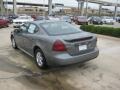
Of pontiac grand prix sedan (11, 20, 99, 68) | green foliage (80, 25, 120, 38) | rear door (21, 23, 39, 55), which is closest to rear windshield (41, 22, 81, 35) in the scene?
pontiac grand prix sedan (11, 20, 99, 68)

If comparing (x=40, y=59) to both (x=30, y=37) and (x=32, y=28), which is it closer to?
(x=30, y=37)

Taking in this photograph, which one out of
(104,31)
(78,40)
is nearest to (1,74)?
(78,40)

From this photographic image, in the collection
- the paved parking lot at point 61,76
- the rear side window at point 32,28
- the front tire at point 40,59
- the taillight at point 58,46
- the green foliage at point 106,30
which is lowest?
the paved parking lot at point 61,76

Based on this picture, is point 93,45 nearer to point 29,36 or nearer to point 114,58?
point 114,58

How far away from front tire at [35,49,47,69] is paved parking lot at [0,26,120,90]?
0.54 ft

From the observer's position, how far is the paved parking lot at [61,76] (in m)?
5.17

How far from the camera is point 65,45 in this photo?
567 cm

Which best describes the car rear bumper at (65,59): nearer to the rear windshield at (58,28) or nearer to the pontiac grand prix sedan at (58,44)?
the pontiac grand prix sedan at (58,44)

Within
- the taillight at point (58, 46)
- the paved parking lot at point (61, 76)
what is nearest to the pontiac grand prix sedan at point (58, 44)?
the taillight at point (58, 46)

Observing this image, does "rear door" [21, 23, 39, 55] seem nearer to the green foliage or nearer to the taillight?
the taillight

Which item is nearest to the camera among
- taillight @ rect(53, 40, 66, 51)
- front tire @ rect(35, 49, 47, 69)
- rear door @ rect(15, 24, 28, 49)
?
taillight @ rect(53, 40, 66, 51)

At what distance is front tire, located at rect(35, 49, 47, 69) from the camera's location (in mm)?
6333

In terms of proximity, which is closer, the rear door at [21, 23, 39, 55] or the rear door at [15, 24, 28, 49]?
the rear door at [21, 23, 39, 55]

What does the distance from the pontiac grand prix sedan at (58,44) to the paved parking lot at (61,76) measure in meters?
0.38
